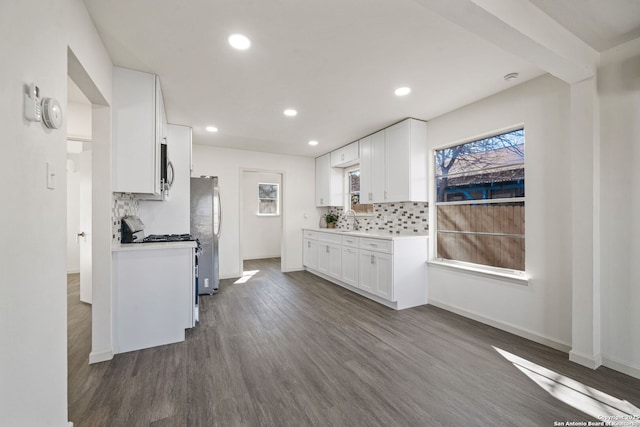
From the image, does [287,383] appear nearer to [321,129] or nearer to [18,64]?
[18,64]

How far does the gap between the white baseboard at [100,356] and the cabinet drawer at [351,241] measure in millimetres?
3016

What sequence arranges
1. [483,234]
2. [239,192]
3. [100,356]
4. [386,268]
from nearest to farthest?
[100,356] < [483,234] < [386,268] < [239,192]

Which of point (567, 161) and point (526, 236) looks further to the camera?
point (526, 236)

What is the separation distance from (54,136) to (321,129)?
3209 millimetres

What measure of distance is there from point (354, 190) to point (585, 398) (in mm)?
4125

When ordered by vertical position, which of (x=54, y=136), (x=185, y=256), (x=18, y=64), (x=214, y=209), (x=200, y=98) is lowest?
(x=185, y=256)

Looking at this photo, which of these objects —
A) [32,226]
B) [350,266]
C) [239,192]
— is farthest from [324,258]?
[32,226]

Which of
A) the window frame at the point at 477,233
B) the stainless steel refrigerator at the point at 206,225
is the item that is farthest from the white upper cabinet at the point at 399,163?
the stainless steel refrigerator at the point at 206,225

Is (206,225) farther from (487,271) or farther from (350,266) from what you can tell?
(487,271)

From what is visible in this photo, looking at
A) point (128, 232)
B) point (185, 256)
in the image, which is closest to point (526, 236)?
point (185, 256)

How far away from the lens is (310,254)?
5.45m

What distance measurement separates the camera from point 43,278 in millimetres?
1180

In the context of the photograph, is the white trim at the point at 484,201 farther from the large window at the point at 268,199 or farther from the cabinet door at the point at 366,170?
the large window at the point at 268,199

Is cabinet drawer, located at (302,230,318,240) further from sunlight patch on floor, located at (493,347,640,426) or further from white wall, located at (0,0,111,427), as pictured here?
white wall, located at (0,0,111,427)
